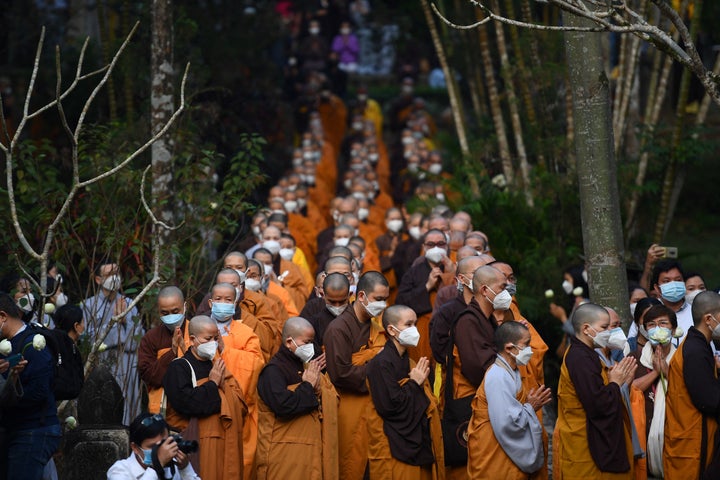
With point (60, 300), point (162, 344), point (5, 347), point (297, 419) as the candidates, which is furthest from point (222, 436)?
point (60, 300)

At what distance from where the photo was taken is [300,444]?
8.23 metres

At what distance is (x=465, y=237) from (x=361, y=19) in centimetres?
1768

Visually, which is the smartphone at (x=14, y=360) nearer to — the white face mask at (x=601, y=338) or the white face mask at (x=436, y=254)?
the white face mask at (x=601, y=338)

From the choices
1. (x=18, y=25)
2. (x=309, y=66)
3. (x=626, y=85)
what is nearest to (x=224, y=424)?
(x=626, y=85)

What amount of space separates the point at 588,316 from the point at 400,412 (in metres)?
1.39

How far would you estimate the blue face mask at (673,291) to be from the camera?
9.34m

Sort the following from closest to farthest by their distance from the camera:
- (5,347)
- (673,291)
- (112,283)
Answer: (5,347) < (673,291) < (112,283)

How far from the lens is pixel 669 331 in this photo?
8289mm

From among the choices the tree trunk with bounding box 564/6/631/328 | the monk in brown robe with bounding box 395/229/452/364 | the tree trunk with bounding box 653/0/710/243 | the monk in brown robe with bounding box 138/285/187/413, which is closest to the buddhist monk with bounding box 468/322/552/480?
the tree trunk with bounding box 564/6/631/328

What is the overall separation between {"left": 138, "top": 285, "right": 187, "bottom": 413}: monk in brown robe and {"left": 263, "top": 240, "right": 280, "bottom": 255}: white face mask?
3843 mm

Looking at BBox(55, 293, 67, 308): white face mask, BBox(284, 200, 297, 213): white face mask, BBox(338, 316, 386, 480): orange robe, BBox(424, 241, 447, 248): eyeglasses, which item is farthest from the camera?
BBox(284, 200, 297, 213): white face mask

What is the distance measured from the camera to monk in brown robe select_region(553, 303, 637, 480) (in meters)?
7.69

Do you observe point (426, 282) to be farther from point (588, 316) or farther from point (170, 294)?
point (588, 316)

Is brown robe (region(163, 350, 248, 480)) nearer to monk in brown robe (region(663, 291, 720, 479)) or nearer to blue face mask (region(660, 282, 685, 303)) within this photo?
monk in brown robe (region(663, 291, 720, 479))
